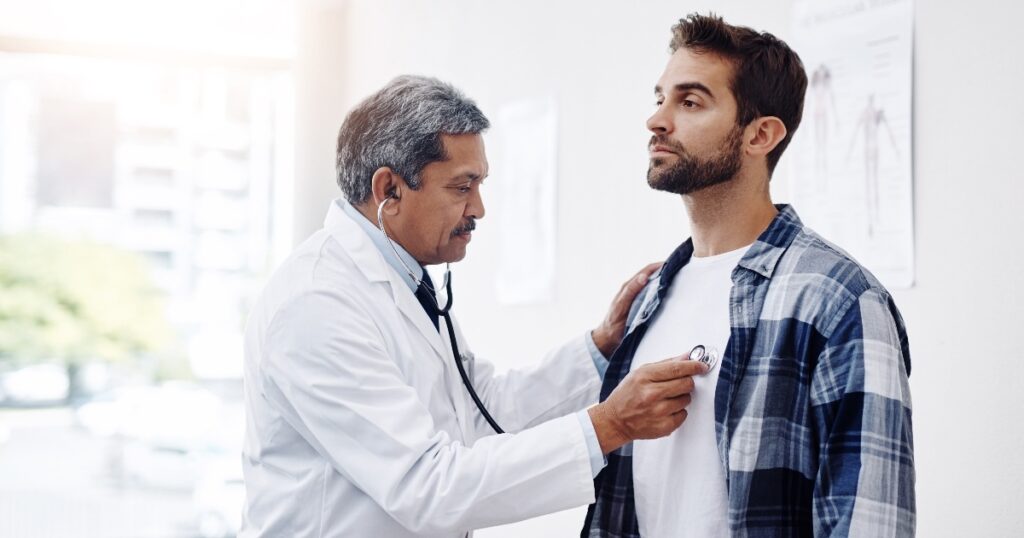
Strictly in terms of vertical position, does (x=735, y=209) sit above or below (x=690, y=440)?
above

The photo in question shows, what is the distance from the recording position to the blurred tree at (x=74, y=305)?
4270mm

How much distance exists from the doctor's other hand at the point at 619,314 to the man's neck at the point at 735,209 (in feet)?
0.68

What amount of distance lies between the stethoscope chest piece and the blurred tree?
3349 mm

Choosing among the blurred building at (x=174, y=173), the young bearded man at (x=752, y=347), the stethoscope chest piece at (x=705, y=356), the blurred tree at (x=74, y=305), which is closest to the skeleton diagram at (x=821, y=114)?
the young bearded man at (x=752, y=347)

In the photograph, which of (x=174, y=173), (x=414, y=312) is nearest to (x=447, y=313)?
(x=414, y=312)

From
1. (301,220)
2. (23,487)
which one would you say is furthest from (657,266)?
(23,487)

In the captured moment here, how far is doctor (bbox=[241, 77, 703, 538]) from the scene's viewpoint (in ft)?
4.56

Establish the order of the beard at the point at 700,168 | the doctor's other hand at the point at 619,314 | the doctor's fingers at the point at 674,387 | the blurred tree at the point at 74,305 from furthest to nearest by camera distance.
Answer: the blurred tree at the point at 74,305 < the doctor's other hand at the point at 619,314 < the beard at the point at 700,168 < the doctor's fingers at the point at 674,387

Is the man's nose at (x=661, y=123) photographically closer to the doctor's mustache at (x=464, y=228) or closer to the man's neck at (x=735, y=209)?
the man's neck at (x=735, y=209)

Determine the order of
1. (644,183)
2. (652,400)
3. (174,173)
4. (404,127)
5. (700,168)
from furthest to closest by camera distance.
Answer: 1. (174,173)
2. (644,183)
3. (404,127)
4. (700,168)
5. (652,400)

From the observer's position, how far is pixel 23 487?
4082mm

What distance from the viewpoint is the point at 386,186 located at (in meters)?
1.64

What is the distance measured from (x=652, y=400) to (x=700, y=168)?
1.14ft

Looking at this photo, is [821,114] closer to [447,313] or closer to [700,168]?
[700,168]
